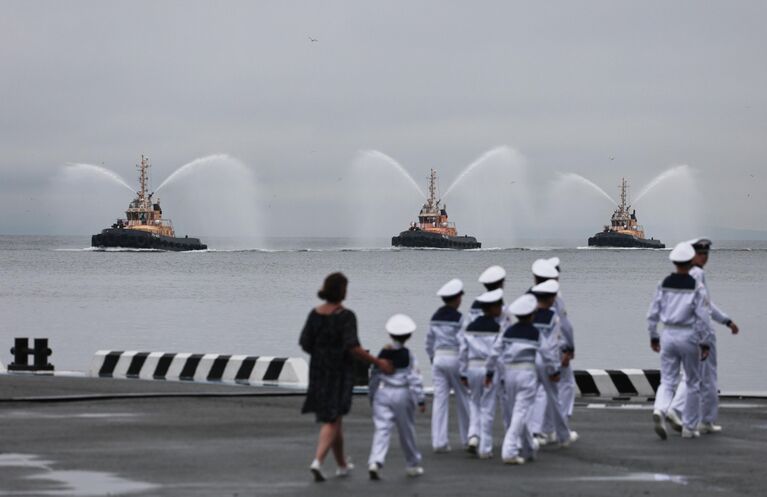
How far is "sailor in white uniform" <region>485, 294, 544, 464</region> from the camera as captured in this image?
614 inches

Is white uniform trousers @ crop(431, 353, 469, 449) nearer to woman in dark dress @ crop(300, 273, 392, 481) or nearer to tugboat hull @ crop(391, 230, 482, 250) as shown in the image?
woman in dark dress @ crop(300, 273, 392, 481)

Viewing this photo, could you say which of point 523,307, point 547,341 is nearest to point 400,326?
point 523,307

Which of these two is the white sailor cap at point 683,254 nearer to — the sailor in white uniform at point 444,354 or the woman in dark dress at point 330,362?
the sailor in white uniform at point 444,354

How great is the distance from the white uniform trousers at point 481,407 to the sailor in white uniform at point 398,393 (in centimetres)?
162

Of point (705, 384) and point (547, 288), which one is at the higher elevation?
point (547, 288)

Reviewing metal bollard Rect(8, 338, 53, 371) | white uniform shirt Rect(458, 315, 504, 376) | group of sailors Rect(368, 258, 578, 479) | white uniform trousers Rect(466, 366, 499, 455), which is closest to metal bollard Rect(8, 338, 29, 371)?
metal bollard Rect(8, 338, 53, 371)

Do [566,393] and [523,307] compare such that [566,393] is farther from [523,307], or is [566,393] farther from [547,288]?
[523,307]

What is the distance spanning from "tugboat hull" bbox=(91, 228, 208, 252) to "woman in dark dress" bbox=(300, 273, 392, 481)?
15345 cm

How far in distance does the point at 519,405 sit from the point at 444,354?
122 centimetres

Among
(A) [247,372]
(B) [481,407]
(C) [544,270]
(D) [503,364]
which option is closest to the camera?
(D) [503,364]

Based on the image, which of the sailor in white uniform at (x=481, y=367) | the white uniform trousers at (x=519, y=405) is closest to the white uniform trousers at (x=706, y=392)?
the white uniform trousers at (x=519, y=405)

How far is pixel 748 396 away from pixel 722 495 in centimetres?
1068

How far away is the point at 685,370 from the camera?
18.0 meters

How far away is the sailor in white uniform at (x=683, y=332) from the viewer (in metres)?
17.7
